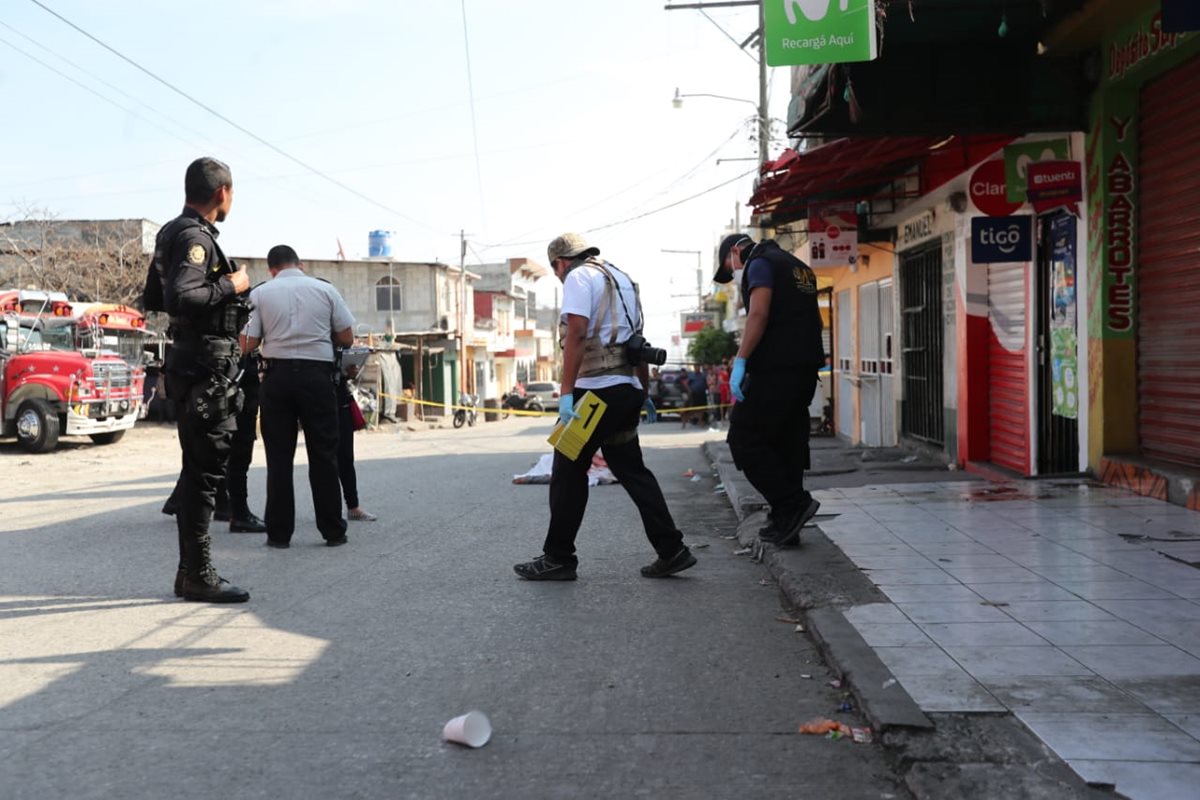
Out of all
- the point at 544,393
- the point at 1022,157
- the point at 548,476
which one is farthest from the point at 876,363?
the point at 544,393

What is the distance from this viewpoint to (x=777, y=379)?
641 centimetres

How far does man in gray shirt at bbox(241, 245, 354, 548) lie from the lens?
7.20 meters

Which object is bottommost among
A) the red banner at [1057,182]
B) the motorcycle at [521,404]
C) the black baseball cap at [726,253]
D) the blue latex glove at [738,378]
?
the motorcycle at [521,404]

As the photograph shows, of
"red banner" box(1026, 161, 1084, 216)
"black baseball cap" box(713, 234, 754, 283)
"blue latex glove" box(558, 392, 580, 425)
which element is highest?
"red banner" box(1026, 161, 1084, 216)

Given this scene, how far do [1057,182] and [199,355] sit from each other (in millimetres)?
6584

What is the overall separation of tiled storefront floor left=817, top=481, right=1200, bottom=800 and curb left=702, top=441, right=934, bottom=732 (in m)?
0.08

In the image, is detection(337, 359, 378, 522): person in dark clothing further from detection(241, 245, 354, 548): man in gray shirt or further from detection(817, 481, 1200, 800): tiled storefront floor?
detection(817, 481, 1200, 800): tiled storefront floor

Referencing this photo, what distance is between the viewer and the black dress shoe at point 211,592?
5480 mm

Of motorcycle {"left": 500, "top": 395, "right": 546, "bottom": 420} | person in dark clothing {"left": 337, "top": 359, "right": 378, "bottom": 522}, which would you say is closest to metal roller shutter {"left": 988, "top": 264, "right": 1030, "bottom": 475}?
person in dark clothing {"left": 337, "top": 359, "right": 378, "bottom": 522}

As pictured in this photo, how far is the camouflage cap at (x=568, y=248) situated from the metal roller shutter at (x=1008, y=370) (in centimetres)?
557

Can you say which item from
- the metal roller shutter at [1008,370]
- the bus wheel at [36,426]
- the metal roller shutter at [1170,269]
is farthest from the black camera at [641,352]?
the bus wheel at [36,426]

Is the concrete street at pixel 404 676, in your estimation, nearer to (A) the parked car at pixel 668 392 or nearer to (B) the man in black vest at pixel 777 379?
(B) the man in black vest at pixel 777 379

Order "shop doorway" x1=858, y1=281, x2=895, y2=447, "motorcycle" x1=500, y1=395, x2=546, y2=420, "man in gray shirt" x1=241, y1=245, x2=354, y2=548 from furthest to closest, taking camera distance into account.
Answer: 1. "motorcycle" x1=500, y1=395, x2=546, y2=420
2. "shop doorway" x1=858, y1=281, x2=895, y2=447
3. "man in gray shirt" x1=241, y1=245, x2=354, y2=548

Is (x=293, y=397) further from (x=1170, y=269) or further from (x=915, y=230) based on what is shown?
(x=915, y=230)
